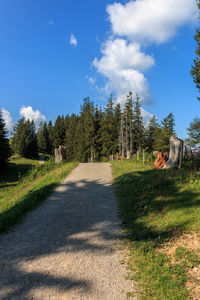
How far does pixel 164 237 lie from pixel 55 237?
9.65ft

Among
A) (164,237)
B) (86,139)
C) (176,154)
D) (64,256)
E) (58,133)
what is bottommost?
(64,256)

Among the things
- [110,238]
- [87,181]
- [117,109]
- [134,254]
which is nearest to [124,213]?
[110,238]

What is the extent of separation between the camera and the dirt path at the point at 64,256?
10.8 feet

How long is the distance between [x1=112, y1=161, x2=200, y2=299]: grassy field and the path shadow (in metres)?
0.68

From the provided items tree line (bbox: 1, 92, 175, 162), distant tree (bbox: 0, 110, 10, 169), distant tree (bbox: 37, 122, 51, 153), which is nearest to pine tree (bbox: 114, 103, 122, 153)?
tree line (bbox: 1, 92, 175, 162)

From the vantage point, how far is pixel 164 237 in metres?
4.84

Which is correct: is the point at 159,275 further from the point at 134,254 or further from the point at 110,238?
the point at 110,238

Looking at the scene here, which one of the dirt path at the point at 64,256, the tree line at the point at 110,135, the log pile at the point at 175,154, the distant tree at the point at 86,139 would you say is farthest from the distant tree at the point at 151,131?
the dirt path at the point at 64,256

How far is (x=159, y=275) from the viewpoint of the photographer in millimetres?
3564

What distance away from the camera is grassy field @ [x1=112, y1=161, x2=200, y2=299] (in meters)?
3.34

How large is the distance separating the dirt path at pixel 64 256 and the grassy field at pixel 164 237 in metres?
0.41

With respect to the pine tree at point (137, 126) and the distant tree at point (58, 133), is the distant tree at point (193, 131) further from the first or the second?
the distant tree at point (58, 133)

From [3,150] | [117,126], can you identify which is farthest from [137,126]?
[3,150]

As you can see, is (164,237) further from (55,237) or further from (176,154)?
(176,154)
